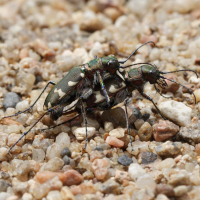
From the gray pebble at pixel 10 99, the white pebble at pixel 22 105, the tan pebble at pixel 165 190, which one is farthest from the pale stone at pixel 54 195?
the gray pebble at pixel 10 99

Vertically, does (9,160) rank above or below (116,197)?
above

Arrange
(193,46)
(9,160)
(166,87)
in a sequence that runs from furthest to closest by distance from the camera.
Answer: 1. (193,46)
2. (166,87)
3. (9,160)

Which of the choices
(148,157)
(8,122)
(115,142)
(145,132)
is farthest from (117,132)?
(8,122)

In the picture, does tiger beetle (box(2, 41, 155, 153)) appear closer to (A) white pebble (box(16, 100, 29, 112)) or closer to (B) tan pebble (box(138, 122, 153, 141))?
(A) white pebble (box(16, 100, 29, 112))

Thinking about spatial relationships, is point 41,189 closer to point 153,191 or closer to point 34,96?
point 153,191

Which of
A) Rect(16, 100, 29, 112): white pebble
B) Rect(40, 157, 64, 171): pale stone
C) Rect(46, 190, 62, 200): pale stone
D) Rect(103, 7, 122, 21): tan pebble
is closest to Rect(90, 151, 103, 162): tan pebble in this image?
Rect(40, 157, 64, 171): pale stone

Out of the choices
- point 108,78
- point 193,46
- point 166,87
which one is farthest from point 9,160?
point 193,46
